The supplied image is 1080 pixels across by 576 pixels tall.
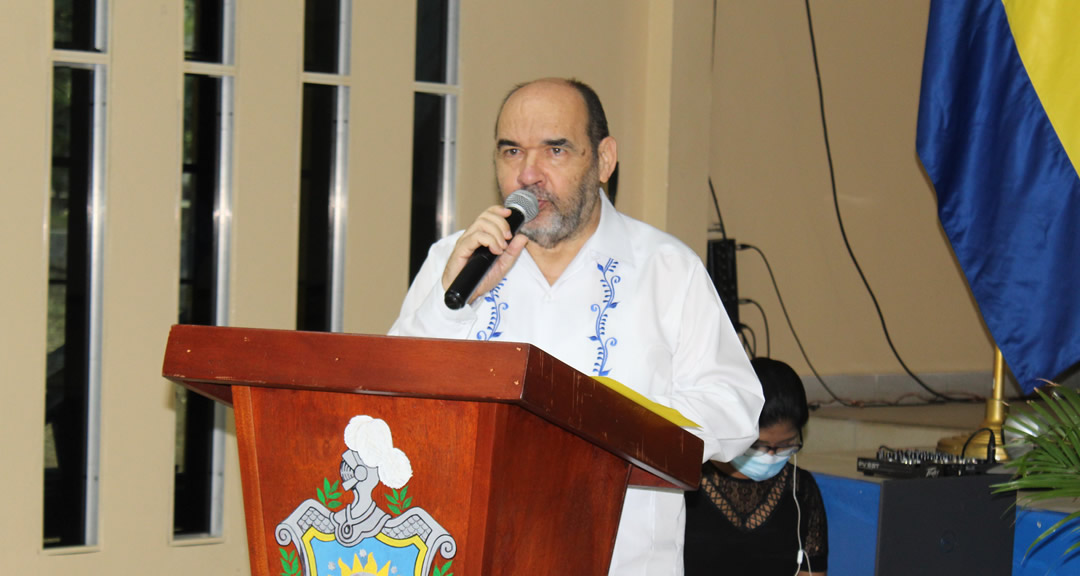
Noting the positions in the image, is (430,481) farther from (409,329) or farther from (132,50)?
(132,50)

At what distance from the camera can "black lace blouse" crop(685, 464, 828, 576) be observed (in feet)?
8.82

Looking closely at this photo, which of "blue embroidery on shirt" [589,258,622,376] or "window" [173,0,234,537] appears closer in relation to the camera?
"blue embroidery on shirt" [589,258,622,376]

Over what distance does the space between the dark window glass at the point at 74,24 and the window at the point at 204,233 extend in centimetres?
27

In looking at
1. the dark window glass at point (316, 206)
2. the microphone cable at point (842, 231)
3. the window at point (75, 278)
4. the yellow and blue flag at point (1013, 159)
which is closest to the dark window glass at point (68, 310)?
the window at point (75, 278)

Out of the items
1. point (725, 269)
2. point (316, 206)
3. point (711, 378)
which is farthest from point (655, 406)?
point (725, 269)

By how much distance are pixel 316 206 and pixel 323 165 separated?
136 mm

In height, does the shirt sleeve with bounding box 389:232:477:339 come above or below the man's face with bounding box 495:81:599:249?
below

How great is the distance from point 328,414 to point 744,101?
359 centimetres

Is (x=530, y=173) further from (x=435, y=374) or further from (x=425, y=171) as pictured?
(x=425, y=171)

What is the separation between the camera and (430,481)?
1.14 metres

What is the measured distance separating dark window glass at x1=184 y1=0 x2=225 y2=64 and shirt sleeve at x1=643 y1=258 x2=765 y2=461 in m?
2.14

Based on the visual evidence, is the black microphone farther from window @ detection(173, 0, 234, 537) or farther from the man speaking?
Result: window @ detection(173, 0, 234, 537)

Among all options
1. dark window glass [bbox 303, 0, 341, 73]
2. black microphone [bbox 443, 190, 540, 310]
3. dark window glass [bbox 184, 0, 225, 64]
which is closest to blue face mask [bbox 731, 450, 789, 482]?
black microphone [bbox 443, 190, 540, 310]

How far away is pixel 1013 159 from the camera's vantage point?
3.26 metres
